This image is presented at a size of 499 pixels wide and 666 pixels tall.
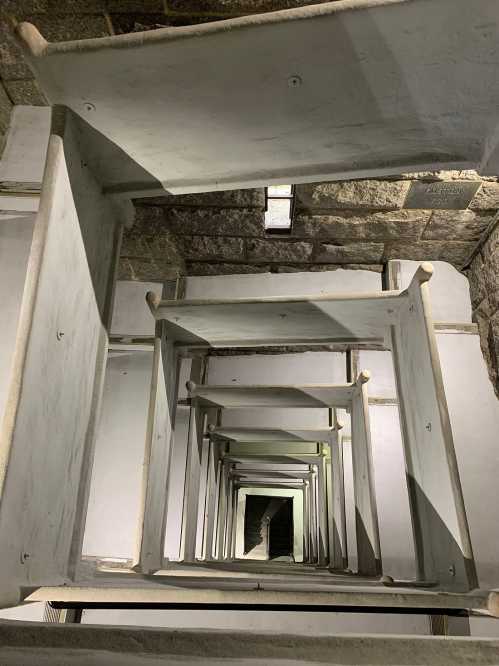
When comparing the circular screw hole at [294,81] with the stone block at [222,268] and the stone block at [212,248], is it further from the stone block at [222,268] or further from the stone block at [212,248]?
the stone block at [222,268]

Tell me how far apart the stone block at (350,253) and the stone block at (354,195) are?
51 centimetres

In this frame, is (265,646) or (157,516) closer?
(265,646)

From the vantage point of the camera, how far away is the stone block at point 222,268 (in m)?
4.80

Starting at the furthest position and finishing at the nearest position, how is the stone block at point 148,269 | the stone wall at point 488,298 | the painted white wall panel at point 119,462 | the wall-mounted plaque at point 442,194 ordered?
the stone block at point 148,269 < the stone wall at point 488,298 < the painted white wall panel at point 119,462 < the wall-mounted plaque at point 442,194

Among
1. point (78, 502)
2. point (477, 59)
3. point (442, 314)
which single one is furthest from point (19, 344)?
point (442, 314)

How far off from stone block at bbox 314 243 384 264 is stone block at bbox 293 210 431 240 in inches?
4.7

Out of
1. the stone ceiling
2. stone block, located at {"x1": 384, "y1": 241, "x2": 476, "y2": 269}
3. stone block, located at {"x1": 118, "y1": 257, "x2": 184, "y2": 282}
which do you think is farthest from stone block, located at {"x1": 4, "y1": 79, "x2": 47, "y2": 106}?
stone block, located at {"x1": 384, "y1": 241, "x2": 476, "y2": 269}

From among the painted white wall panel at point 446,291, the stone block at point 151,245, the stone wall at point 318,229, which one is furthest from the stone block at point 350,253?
the stone block at point 151,245

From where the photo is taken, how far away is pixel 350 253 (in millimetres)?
4586

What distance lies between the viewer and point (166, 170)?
1.67 metres

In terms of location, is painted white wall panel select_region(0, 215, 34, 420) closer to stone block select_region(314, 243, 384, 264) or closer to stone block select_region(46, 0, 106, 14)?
stone block select_region(46, 0, 106, 14)

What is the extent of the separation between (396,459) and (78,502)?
3.40 metres

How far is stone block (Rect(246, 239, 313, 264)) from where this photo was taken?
447cm

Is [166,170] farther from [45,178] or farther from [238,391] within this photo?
[238,391]
